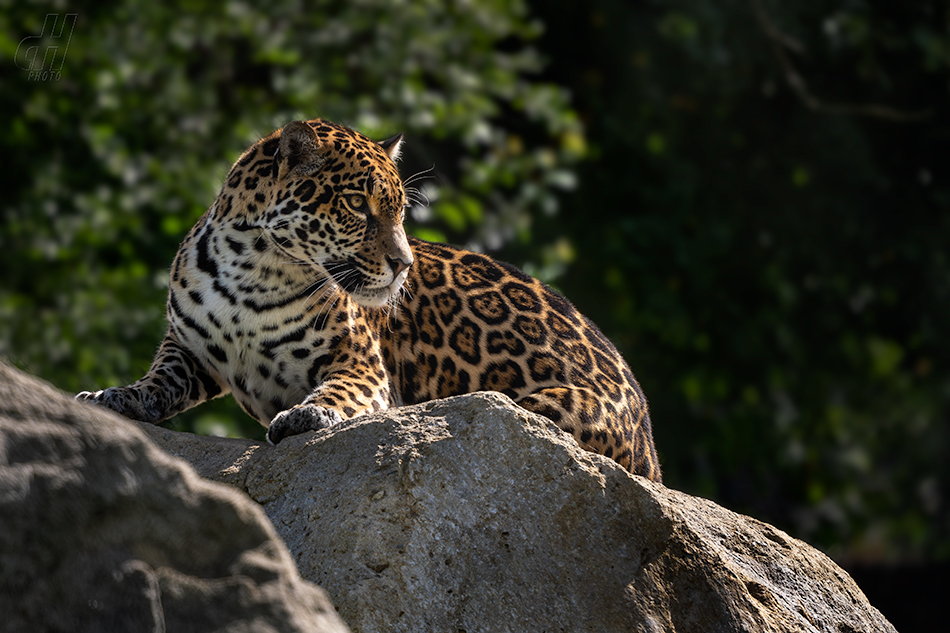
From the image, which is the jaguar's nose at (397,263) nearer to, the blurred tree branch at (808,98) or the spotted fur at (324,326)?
the spotted fur at (324,326)

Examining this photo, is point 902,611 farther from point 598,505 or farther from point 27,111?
point 27,111

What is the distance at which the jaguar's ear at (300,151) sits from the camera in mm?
5168

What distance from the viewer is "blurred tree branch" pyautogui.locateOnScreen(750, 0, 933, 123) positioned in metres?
11.9

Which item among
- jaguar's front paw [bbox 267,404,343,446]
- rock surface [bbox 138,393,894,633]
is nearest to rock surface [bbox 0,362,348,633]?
rock surface [bbox 138,393,894,633]

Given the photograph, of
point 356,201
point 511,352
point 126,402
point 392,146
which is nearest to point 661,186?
point 392,146

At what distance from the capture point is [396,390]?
5559mm

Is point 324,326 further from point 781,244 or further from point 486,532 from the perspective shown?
point 781,244

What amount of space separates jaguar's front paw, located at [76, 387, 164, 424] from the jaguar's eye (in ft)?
4.16

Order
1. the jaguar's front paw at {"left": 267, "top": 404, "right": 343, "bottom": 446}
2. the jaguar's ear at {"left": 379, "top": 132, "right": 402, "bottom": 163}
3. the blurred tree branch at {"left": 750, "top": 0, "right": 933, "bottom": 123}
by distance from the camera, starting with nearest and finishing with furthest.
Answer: the jaguar's front paw at {"left": 267, "top": 404, "right": 343, "bottom": 446} → the jaguar's ear at {"left": 379, "top": 132, "right": 402, "bottom": 163} → the blurred tree branch at {"left": 750, "top": 0, "right": 933, "bottom": 123}

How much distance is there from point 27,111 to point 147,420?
8502mm

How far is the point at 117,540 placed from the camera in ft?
7.89

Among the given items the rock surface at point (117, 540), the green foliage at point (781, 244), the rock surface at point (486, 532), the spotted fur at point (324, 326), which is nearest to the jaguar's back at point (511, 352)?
the spotted fur at point (324, 326)

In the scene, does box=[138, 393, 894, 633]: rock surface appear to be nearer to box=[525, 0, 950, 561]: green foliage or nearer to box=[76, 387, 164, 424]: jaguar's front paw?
box=[76, 387, 164, 424]: jaguar's front paw

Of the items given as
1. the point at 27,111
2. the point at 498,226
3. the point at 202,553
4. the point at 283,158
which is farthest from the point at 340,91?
the point at 202,553
